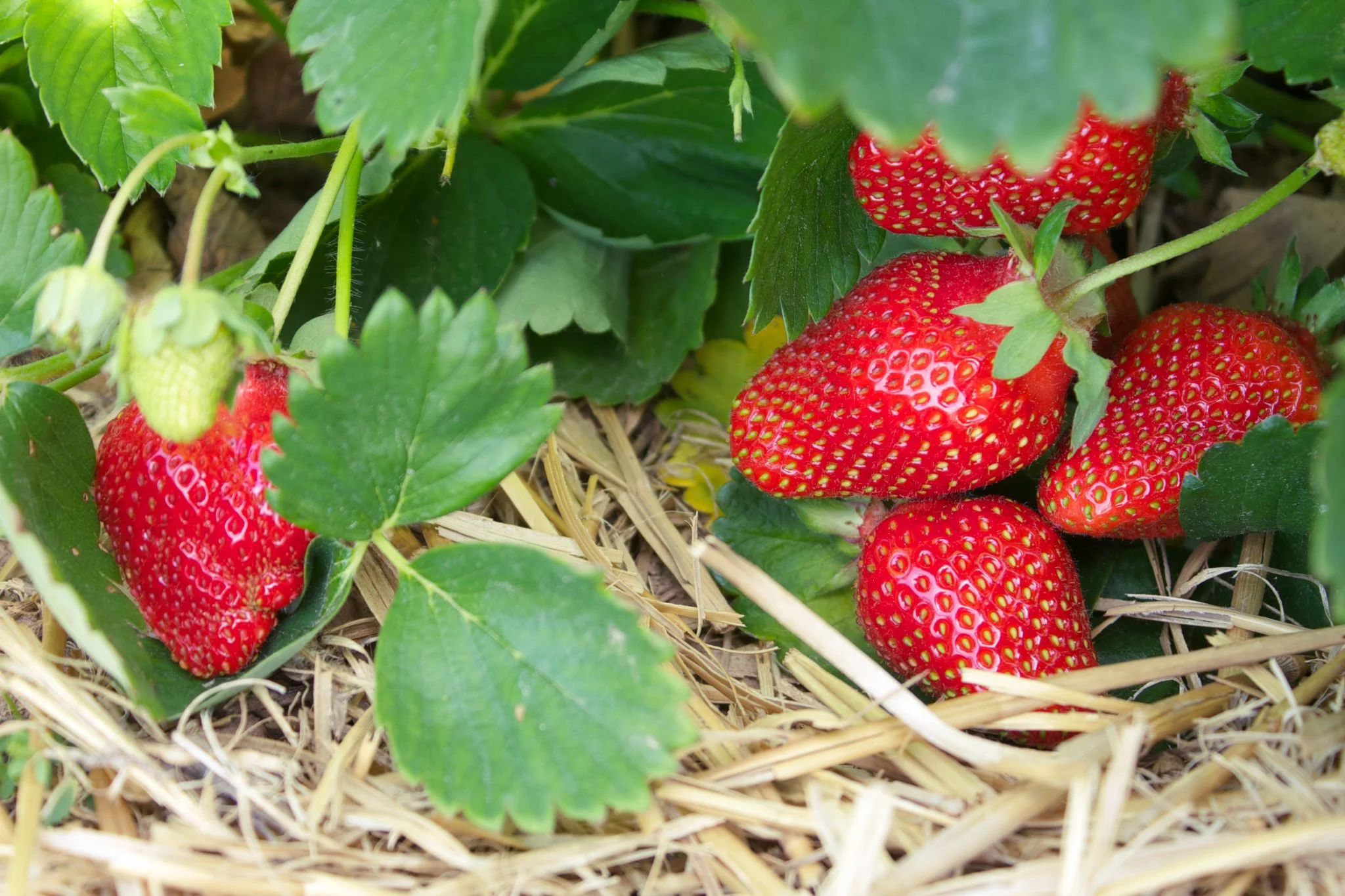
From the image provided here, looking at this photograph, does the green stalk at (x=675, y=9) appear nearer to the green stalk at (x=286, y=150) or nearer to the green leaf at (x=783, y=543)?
the green stalk at (x=286, y=150)

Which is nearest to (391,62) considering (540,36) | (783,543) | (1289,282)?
(540,36)

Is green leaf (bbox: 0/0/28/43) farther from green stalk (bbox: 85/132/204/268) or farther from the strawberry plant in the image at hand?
green stalk (bbox: 85/132/204/268)

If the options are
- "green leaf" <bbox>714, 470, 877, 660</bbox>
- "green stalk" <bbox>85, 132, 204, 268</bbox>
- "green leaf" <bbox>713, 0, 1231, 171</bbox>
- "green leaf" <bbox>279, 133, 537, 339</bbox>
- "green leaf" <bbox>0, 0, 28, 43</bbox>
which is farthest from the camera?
"green leaf" <bbox>279, 133, 537, 339</bbox>

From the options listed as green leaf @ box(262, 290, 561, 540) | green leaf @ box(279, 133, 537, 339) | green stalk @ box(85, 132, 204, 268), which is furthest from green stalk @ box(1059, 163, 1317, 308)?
green stalk @ box(85, 132, 204, 268)

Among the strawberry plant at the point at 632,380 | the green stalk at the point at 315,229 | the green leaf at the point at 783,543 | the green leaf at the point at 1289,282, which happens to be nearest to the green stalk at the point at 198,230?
the strawberry plant at the point at 632,380

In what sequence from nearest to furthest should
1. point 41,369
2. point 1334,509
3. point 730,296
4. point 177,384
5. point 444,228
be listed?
point 1334,509, point 177,384, point 41,369, point 444,228, point 730,296

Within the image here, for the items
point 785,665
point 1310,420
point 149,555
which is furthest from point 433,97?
point 1310,420

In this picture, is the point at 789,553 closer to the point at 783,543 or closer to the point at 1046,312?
the point at 783,543
